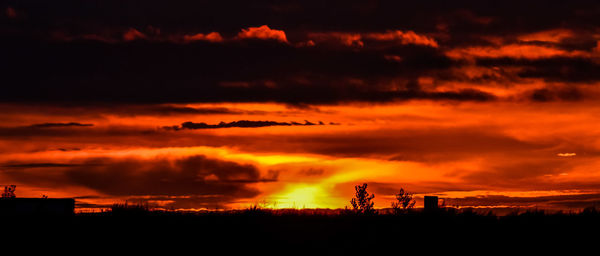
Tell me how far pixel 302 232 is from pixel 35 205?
985cm

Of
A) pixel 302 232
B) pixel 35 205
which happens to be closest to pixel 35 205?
pixel 35 205

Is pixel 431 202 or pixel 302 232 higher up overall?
pixel 431 202

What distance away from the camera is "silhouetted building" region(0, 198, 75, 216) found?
26.7 m

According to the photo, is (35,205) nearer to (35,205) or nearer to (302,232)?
(35,205)

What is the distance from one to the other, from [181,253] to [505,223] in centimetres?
917

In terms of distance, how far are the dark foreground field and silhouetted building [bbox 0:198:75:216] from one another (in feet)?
9.51

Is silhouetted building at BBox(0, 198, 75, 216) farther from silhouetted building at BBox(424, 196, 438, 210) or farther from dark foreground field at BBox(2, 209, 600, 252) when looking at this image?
silhouetted building at BBox(424, 196, 438, 210)

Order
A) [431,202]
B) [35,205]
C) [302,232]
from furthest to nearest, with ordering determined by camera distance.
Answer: [35,205], [431,202], [302,232]

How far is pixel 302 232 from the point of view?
2345 centimetres

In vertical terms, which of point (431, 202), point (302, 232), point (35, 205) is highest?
point (431, 202)

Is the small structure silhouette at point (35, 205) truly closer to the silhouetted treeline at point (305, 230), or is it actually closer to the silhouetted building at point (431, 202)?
the silhouetted treeline at point (305, 230)

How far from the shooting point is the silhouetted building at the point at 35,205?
26.7 meters

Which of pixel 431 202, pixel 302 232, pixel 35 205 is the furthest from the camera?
pixel 35 205

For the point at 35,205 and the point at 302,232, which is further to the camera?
the point at 35,205
